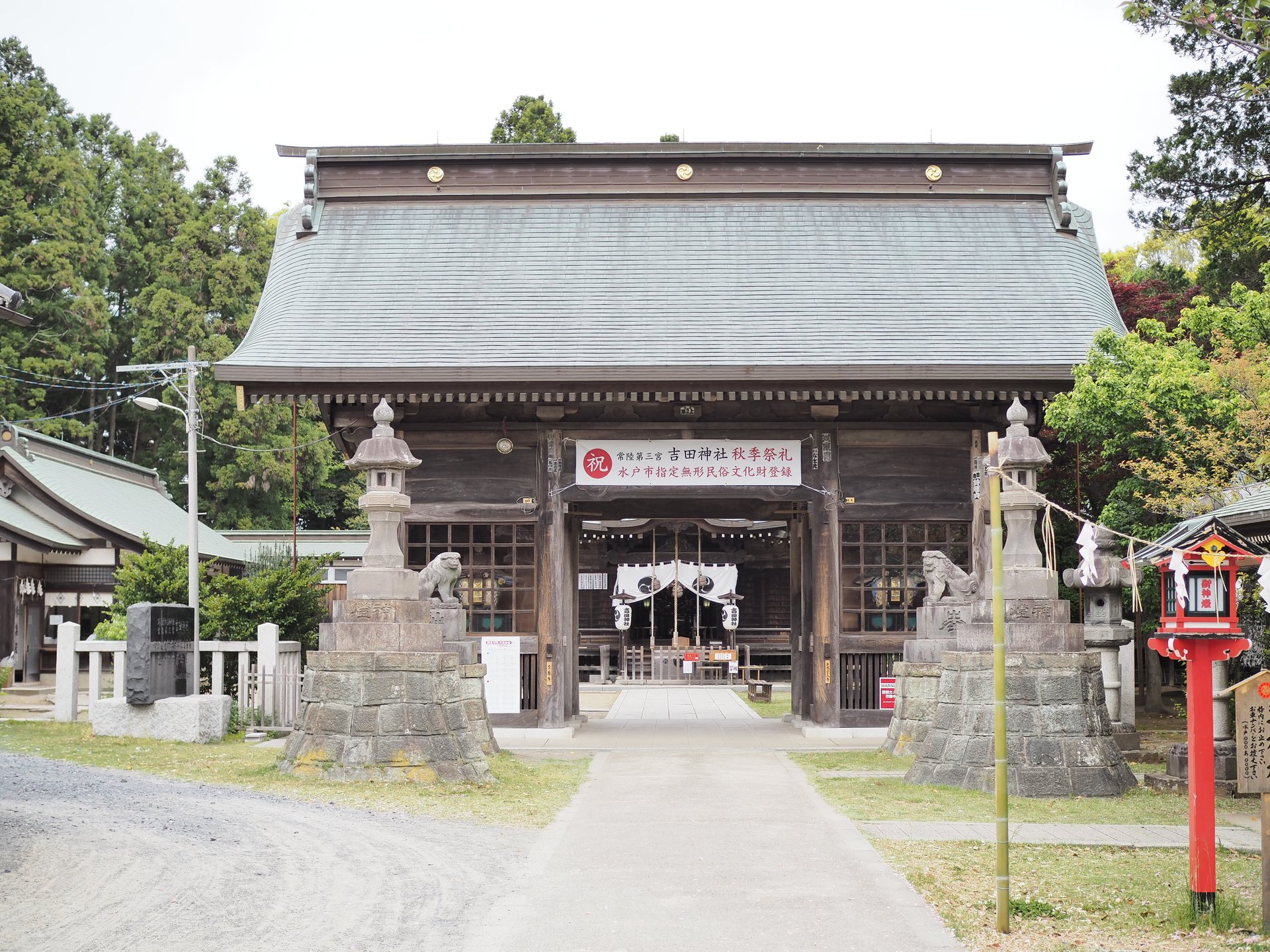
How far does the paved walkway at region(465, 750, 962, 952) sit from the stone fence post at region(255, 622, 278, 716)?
283 inches

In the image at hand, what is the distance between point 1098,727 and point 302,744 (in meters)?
7.68

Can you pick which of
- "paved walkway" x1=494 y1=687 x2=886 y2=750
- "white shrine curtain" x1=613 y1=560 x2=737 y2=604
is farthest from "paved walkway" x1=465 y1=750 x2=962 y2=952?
"white shrine curtain" x1=613 y1=560 x2=737 y2=604

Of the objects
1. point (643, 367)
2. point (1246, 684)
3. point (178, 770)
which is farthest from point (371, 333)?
point (1246, 684)

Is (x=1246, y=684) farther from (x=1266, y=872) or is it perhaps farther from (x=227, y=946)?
(x=227, y=946)

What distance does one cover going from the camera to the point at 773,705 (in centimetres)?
2522

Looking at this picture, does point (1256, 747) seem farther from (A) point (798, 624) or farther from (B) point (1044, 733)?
(A) point (798, 624)

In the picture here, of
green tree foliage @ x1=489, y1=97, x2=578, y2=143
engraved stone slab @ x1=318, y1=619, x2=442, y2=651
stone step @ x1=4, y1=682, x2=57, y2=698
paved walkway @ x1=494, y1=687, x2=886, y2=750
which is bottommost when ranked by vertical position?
paved walkway @ x1=494, y1=687, x2=886, y2=750

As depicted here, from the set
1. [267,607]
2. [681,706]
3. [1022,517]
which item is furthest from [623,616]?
[1022,517]

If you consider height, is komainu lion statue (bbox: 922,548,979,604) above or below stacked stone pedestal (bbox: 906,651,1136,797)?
above

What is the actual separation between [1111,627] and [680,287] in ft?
27.0

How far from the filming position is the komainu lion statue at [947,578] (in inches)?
541

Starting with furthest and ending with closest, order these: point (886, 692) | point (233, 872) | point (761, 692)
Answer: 1. point (761, 692)
2. point (886, 692)
3. point (233, 872)

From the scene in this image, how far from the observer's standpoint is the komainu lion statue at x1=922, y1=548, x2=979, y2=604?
1374cm

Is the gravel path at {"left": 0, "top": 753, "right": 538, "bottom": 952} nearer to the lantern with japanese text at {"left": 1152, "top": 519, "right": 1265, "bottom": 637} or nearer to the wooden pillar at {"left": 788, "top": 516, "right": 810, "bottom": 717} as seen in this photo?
the lantern with japanese text at {"left": 1152, "top": 519, "right": 1265, "bottom": 637}
